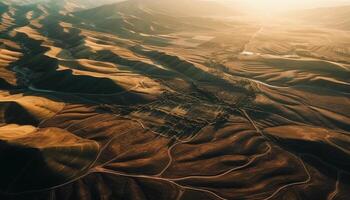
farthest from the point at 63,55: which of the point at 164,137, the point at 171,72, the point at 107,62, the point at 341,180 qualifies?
the point at 341,180

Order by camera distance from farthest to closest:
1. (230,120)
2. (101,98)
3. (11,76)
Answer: (11,76) → (101,98) → (230,120)

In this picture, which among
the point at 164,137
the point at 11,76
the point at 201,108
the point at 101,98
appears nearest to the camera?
the point at 164,137

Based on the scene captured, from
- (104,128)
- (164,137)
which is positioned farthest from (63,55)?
(164,137)

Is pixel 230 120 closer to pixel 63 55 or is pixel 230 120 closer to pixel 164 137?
pixel 164 137

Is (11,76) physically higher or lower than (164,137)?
lower

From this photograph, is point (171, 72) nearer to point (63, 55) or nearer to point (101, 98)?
point (101, 98)

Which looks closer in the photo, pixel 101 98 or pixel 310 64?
pixel 101 98
